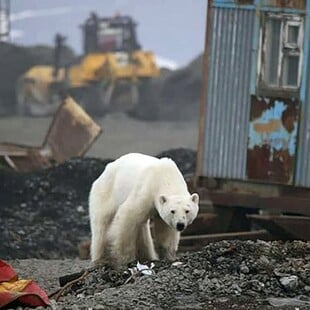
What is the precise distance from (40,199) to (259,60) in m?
5.39

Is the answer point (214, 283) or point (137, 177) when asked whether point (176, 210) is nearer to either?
point (137, 177)

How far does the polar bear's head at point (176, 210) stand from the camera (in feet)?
30.6

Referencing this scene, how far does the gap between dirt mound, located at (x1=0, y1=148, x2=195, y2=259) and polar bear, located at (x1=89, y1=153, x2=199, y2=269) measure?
3.67m

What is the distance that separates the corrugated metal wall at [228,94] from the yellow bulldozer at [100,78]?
19347 mm

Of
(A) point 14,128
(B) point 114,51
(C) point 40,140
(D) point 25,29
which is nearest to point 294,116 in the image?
(C) point 40,140

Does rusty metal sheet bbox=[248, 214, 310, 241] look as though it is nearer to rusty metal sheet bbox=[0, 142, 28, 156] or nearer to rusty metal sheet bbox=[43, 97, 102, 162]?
rusty metal sheet bbox=[0, 142, 28, 156]

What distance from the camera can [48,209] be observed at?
16281 millimetres

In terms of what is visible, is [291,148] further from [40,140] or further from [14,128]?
[14,128]

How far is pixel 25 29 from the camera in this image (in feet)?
194

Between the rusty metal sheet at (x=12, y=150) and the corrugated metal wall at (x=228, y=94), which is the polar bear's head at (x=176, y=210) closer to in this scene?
the corrugated metal wall at (x=228, y=94)

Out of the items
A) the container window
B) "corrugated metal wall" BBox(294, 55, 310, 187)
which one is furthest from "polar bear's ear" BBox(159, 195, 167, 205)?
the container window

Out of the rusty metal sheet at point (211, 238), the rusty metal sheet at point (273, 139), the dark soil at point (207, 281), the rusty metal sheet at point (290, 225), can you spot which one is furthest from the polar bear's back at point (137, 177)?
the rusty metal sheet at point (273, 139)

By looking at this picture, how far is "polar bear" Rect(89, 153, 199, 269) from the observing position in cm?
945

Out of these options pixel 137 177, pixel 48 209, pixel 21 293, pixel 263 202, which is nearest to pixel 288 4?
pixel 263 202
